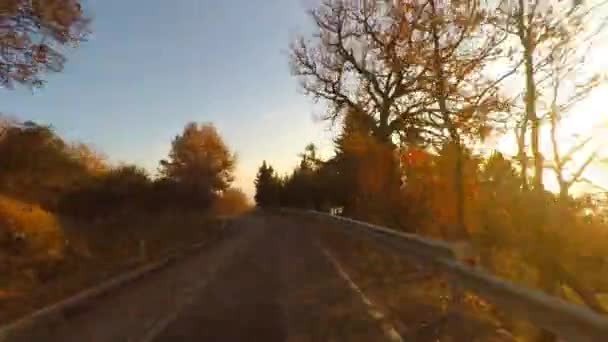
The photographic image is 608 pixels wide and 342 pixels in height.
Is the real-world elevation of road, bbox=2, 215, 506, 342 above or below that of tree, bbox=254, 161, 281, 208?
below

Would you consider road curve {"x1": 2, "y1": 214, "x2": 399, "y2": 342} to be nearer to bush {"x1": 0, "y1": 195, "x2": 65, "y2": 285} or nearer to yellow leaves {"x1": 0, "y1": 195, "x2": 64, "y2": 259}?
bush {"x1": 0, "y1": 195, "x2": 65, "y2": 285}

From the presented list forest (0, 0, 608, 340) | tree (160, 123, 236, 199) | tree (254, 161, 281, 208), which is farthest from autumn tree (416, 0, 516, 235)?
tree (254, 161, 281, 208)

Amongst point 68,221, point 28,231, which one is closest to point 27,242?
point 28,231

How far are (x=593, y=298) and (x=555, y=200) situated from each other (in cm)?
531

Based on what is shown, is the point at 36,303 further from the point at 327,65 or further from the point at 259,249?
the point at 327,65

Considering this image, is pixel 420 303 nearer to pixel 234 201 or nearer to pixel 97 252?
pixel 97 252

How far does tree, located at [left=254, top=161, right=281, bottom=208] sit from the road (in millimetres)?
86092

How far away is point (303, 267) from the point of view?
1639 cm

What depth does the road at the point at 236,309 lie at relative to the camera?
8297 millimetres

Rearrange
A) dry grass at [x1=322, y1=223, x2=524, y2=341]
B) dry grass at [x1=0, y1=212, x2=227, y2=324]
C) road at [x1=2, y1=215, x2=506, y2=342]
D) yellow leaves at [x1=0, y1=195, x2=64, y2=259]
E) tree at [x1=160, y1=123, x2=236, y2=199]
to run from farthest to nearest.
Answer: tree at [x1=160, y1=123, x2=236, y2=199], yellow leaves at [x1=0, y1=195, x2=64, y2=259], dry grass at [x1=0, y1=212, x2=227, y2=324], road at [x1=2, y1=215, x2=506, y2=342], dry grass at [x1=322, y1=223, x2=524, y2=341]

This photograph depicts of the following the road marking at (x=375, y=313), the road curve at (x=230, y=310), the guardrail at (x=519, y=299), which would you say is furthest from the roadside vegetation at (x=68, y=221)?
the guardrail at (x=519, y=299)

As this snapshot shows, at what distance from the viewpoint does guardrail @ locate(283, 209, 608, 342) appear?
430cm

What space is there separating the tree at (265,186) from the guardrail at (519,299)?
92112mm

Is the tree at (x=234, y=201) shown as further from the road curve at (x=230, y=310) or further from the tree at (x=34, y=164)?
the road curve at (x=230, y=310)
